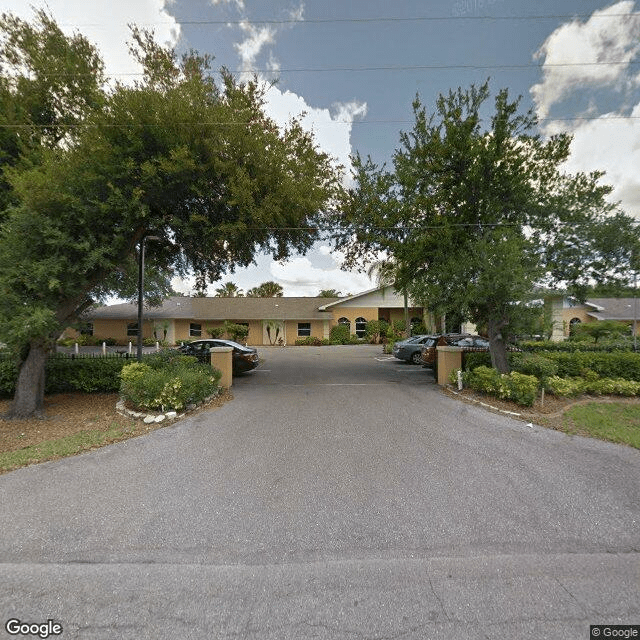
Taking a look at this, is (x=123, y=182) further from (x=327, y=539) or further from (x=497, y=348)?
(x=497, y=348)

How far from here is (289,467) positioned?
4324mm

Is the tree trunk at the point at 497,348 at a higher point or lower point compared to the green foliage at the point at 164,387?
higher

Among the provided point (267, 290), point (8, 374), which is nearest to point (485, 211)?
point (8, 374)

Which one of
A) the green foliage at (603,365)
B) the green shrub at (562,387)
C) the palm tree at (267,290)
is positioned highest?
the palm tree at (267,290)

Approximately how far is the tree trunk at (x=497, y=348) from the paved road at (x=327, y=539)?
13.7 feet

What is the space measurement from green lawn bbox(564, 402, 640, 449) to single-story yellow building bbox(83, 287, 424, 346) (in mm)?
21168

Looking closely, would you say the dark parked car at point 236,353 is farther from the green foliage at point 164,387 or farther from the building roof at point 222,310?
the building roof at point 222,310

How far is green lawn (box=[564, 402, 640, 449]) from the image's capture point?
5.36 metres

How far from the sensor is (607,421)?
6.21 m

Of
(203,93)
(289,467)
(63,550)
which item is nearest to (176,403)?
(289,467)

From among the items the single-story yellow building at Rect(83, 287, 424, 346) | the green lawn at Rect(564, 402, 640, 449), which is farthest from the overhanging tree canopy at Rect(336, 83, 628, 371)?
the single-story yellow building at Rect(83, 287, 424, 346)

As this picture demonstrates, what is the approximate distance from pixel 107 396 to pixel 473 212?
12.7m

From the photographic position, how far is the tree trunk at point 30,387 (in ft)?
24.7

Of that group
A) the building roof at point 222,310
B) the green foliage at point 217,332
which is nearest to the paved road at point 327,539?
the green foliage at point 217,332
